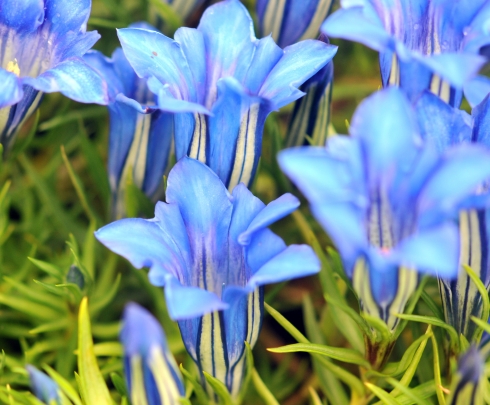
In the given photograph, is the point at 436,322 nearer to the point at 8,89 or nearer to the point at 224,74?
the point at 224,74

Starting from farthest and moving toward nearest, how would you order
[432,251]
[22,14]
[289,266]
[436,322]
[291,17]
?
1. [291,17]
2. [22,14]
3. [436,322]
4. [289,266]
5. [432,251]

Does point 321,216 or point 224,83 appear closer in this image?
point 321,216

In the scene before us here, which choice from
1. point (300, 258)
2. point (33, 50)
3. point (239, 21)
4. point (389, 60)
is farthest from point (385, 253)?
point (33, 50)

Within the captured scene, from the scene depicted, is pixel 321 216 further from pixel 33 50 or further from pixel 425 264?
pixel 33 50

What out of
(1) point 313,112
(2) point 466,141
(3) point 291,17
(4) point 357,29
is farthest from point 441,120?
(3) point 291,17

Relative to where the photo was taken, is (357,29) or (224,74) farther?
(224,74)

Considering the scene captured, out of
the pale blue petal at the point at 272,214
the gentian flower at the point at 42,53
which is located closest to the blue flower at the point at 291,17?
the gentian flower at the point at 42,53

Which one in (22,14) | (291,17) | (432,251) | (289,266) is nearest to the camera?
(432,251)

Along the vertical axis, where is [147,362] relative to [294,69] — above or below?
below
